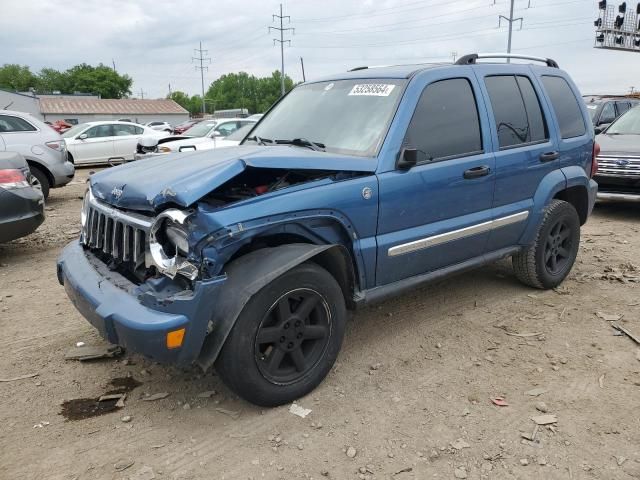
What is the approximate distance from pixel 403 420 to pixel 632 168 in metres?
6.90

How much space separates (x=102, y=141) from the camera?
51.8 ft

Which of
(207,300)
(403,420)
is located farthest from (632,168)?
(207,300)

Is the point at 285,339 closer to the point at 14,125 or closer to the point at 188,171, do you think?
the point at 188,171

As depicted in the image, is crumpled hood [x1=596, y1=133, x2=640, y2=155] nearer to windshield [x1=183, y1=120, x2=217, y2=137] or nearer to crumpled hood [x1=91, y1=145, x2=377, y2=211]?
crumpled hood [x1=91, y1=145, x2=377, y2=211]

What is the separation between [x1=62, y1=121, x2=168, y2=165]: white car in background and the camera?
15422mm

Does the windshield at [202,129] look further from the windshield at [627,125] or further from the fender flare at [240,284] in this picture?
the fender flare at [240,284]

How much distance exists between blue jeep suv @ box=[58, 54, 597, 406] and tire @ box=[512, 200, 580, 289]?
0.03 metres

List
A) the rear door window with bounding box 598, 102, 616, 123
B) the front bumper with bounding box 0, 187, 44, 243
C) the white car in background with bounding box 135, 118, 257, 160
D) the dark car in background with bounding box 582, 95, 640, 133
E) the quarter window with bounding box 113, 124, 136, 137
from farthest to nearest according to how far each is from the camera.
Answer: the quarter window with bounding box 113, 124, 136, 137 < the rear door window with bounding box 598, 102, 616, 123 < the dark car in background with bounding box 582, 95, 640, 133 < the white car in background with bounding box 135, 118, 257, 160 < the front bumper with bounding box 0, 187, 44, 243

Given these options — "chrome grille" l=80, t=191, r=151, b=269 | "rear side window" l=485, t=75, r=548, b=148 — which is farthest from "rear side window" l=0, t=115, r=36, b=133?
"rear side window" l=485, t=75, r=548, b=148

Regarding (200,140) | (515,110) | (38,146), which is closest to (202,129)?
(200,140)

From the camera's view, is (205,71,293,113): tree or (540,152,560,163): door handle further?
(205,71,293,113): tree

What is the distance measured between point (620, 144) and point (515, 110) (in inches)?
212

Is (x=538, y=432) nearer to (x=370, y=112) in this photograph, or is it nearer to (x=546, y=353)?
(x=546, y=353)

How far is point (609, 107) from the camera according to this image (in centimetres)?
1382
